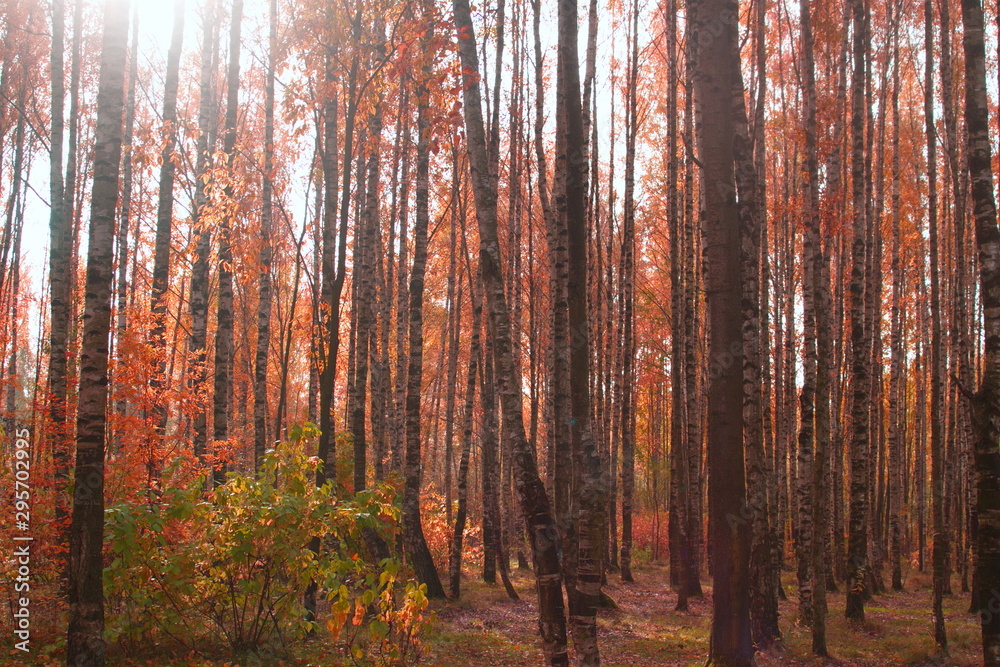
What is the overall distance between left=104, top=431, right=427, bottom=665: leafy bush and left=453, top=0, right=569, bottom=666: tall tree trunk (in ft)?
3.87

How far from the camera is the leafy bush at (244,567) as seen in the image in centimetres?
514

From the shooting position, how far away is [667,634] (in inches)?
363

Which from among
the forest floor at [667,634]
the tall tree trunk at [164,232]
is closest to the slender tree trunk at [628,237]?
the forest floor at [667,634]

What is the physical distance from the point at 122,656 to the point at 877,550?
58.3ft

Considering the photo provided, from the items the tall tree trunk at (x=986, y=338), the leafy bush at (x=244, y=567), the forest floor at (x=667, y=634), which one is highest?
the tall tree trunk at (x=986, y=338)

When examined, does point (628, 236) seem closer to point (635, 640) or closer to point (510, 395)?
point (635, 640)

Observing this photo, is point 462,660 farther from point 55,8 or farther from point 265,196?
point 55,8

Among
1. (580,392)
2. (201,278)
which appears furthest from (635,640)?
(201,278)

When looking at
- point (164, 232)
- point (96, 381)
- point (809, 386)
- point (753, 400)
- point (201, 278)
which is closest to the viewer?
point (96, 381)

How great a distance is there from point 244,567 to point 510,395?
287 cm

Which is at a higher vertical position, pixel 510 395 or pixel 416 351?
pixel 416 351

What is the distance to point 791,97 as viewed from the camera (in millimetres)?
14406

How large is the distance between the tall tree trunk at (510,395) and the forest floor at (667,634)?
4.25ft

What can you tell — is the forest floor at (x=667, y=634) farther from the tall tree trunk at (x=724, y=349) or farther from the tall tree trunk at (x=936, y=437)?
the tall tree trunk at (x=724, y=349)
